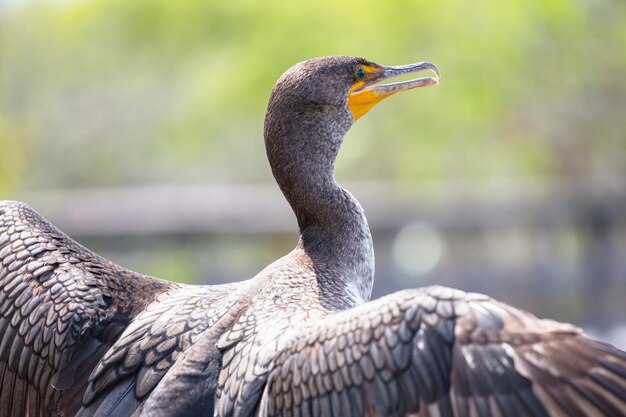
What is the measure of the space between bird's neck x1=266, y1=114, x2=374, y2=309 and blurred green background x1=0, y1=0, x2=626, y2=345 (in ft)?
23.7

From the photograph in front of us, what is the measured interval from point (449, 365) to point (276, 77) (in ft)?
96.4

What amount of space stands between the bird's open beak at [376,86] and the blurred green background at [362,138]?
6.99 metres

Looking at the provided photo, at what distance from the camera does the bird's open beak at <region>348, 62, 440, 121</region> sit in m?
6.77

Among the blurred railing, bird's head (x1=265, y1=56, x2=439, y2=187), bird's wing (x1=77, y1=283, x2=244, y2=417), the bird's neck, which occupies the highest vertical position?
bird's head (x1=265, y1=56, x2=439, y2=187)

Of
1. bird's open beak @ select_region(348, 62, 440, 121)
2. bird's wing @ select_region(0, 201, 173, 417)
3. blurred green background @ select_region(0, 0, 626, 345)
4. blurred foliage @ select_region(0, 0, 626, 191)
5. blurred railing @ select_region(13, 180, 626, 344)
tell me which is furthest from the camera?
blurred foliage @ select_region(0, 0, 626, 191)

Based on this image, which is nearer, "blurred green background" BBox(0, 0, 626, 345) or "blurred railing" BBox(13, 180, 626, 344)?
"blurred railing" BBox(13, 180, 626, 344)

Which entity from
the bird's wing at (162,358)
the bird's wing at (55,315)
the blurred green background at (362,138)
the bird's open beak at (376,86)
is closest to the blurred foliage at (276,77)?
the blurred green background at (362,138)

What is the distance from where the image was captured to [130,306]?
6.06 m

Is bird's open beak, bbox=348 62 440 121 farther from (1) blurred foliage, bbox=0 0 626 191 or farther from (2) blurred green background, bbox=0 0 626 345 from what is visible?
→ (1) blurred foliage, bbox=0 0 626 191

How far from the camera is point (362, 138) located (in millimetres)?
33562

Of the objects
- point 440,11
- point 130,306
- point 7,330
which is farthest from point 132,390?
point 440,11

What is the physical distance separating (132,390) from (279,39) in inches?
1221

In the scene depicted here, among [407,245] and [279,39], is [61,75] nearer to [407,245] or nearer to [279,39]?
[279,39]

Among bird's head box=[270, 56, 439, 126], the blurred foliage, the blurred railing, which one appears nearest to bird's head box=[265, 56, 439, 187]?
bird's head box=[270, 56, 439, 126]
